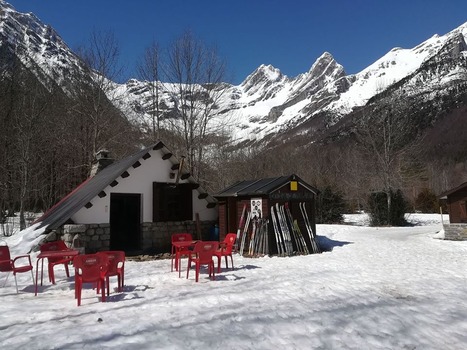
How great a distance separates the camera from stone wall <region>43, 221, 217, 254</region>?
11.2 m

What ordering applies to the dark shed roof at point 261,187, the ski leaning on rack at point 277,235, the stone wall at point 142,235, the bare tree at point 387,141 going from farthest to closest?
the bare tree at point 387,141 → the dark shed roof at point 261,187 → the ski leaning on rack at point 277,235 → the stone wall at point 142,235

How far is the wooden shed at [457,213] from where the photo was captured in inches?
650

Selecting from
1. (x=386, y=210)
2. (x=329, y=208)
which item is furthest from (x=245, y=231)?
(x=386, y=210)

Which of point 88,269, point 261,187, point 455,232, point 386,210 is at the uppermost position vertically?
point 261,187

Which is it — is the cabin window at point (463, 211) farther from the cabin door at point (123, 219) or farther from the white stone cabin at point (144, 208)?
the cabin door at point (123, 219)

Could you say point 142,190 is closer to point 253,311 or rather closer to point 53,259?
point 53,259

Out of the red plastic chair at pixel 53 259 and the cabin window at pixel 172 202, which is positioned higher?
the cabin window at pixel 172 202

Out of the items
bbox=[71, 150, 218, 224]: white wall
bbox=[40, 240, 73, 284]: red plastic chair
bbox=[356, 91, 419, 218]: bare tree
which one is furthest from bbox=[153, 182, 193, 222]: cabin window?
bbox=[356, 91, 419, 218]: bare tree

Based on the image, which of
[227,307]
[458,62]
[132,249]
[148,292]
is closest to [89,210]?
[132,249]

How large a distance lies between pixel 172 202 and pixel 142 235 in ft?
5.90

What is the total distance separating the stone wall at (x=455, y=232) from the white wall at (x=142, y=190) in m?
11.1

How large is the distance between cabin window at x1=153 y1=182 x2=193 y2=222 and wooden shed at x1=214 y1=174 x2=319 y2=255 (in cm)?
135

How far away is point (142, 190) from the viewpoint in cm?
1316

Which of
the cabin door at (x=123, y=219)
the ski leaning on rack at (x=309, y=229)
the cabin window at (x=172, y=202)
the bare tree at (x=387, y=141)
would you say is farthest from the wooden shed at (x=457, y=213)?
the cabin door at (x=123, y=219)
